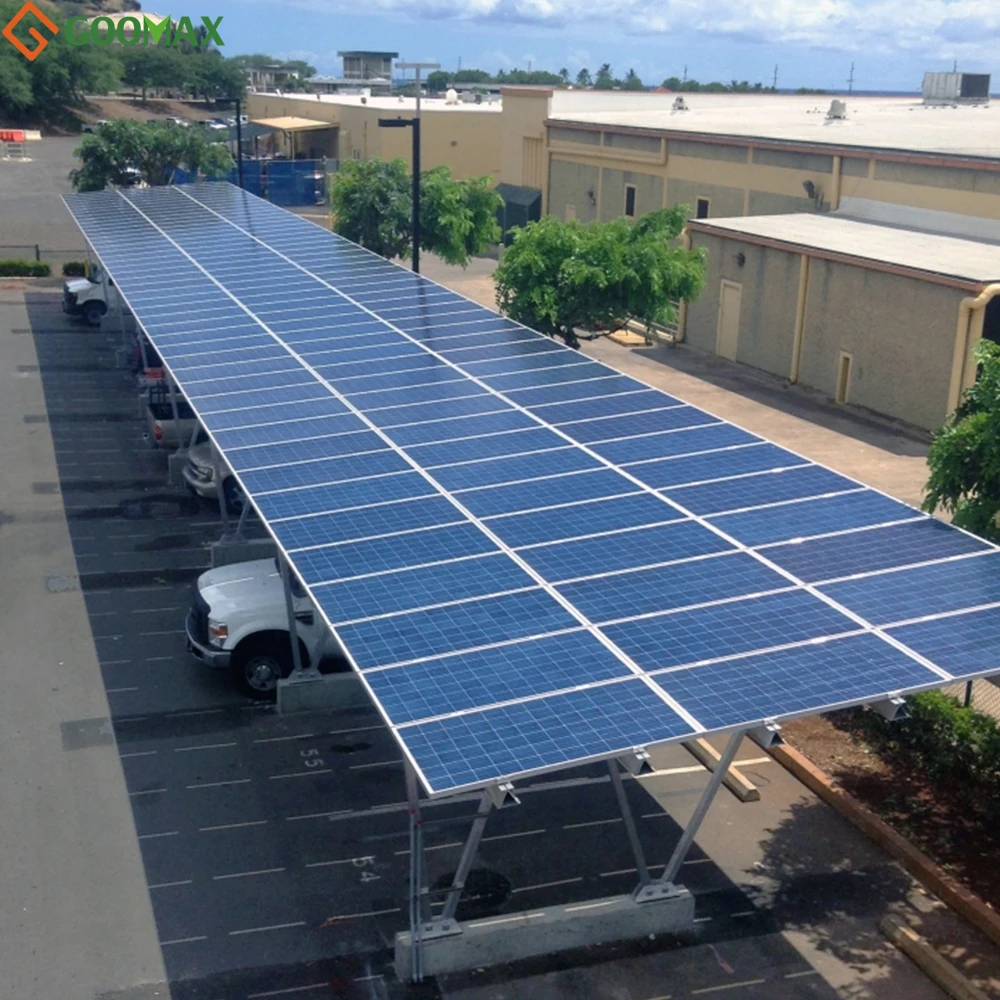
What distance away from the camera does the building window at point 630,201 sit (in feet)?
160

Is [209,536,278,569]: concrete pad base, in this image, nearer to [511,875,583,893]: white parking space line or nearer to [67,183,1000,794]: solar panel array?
[67,183,1000,794]: solar panel array

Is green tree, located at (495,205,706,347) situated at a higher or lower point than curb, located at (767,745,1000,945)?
higher

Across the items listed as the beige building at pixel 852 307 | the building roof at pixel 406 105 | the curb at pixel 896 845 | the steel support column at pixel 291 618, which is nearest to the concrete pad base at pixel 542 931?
the curb at pixel 896 845

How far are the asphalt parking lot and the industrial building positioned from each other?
55.8 ft

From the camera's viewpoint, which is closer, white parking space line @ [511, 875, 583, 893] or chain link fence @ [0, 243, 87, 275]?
white parking space line @ [511, 875, 583, 893]

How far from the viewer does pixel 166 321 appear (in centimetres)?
2423

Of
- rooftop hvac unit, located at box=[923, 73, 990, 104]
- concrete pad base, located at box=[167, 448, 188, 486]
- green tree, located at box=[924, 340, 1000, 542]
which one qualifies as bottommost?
concrete pad base, located at box=[167, 448, 188, 486]

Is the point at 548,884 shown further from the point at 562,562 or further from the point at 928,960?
the point at 928,960

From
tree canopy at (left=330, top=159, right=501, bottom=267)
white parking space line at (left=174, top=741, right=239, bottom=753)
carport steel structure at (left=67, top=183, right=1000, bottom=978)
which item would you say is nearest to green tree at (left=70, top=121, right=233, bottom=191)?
tree canopy at (left=330, top=159, right=501, bottom=267)

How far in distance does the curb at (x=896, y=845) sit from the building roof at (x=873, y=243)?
1610cm

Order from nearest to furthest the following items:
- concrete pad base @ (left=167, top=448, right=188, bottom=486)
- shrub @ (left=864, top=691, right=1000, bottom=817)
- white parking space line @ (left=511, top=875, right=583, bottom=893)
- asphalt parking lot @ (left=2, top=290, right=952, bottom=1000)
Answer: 1. asphalt parking lot @ (left=2, top=290, right=952, bottom=1000)
2. white parking space line @ (left=511, top=875, right=583, bottom=893)
3. shrub @ (left=864, top=691, right=1000, bottom=817)
4. concrete pad base @ (left=167, top=448, right=188, bottom=486)

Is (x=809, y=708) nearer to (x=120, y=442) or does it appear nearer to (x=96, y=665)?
(x=96, y=665)

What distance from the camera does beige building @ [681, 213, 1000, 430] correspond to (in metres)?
28.5

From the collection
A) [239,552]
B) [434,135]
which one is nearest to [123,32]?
[434,135]
